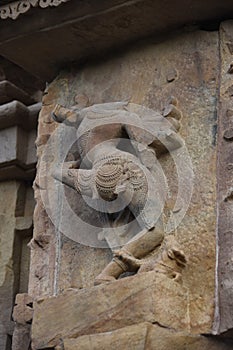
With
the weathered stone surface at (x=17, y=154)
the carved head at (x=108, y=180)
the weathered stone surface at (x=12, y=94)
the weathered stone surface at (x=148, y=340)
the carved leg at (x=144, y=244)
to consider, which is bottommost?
the weathered stone surface at (x=148, y=340)

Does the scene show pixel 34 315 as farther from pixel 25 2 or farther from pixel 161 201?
pixel 25 2

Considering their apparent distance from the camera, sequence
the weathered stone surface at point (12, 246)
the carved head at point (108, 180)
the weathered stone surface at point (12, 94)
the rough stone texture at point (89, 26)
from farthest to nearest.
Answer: the weathered stone surface at point (12, 94), the weathered stone surface at point (12, 246), the rough stone texture at point (89, 26), the carved head at point (108, 180)

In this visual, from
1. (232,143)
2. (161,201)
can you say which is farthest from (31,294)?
(232,143)

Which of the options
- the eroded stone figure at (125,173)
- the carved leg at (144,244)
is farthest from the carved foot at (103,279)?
the carved leg at (144,244)

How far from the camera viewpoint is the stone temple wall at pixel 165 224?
4492 millimetres

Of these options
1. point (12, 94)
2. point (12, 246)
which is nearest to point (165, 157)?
point (12, 246)

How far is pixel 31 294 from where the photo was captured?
506cm

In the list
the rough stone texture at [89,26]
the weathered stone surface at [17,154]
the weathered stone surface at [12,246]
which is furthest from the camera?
the weathered stone surface at [17,154]

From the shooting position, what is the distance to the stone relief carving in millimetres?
5078

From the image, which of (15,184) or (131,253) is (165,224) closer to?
(131,253)

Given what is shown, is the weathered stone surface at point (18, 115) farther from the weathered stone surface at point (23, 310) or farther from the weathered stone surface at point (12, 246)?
the weathered stone surface at point (23, 310)

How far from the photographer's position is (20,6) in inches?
204

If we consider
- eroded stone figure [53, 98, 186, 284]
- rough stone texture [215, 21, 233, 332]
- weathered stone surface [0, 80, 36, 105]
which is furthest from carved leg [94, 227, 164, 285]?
weathered stone surface [0, 80, 36, 105]

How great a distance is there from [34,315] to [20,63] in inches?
48.8
